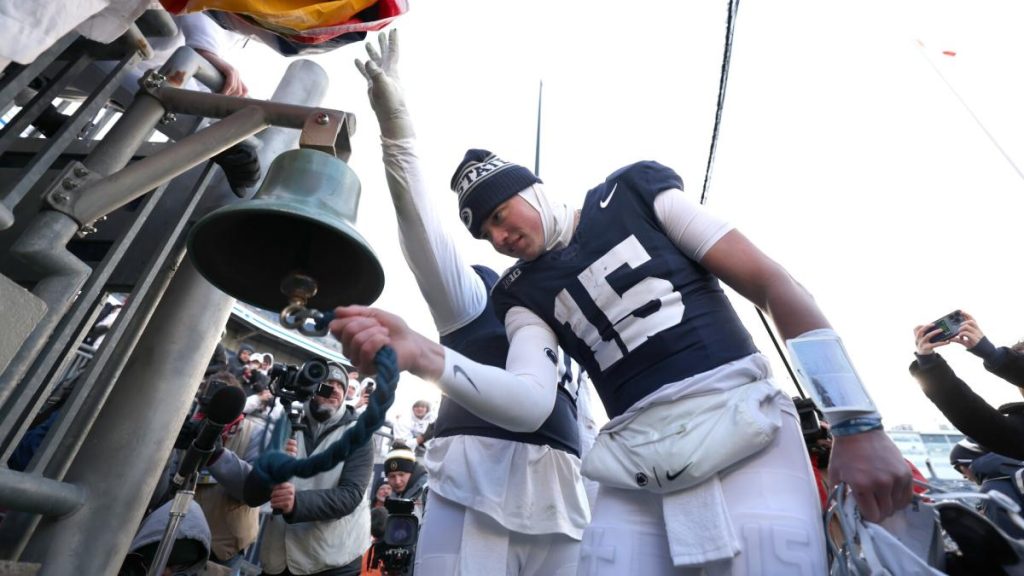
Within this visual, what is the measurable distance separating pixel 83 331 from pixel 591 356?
2.18m

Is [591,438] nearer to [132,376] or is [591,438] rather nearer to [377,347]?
[377,347]

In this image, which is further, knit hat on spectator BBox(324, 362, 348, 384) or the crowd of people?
knit hat on spectator BBox(324, 362, 348, 384)

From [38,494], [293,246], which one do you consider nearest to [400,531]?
[38,494]

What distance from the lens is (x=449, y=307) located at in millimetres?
2459

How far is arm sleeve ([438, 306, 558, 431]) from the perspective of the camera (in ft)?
4.73

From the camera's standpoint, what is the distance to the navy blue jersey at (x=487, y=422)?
2238 millimetres

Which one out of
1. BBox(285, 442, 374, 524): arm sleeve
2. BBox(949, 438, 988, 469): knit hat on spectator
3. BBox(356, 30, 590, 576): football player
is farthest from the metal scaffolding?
BBox(949, 438, 988, 469): knit hat on spectator

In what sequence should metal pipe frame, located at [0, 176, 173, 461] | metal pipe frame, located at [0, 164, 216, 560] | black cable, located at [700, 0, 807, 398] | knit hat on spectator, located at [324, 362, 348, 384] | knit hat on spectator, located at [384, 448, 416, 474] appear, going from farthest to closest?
knit hat on spectator, located at [384, 448, 416, 474] < black cable, located at [700, 0, 807, 398] < knit hat on spectator, located at [324, 362, 348, 384] < metal pipe frame, located at [0, 164, 216, 560] < metal pipe frame, located at [0, 176, 173, 461]

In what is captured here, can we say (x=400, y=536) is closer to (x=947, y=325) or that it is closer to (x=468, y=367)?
(x=468, y=367)

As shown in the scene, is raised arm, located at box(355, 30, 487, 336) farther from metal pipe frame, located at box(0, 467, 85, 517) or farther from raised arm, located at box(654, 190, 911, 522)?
metal pipe frame, located at box(0, 467, 85, 517)

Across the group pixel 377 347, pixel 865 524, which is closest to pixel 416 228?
pixel 377 347

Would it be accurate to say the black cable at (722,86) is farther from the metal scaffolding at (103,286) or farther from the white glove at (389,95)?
the metal scaffolding at (103,286)

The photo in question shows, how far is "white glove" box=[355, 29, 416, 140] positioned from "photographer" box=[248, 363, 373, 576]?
87.4 inches

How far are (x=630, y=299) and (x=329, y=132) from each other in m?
1.12
